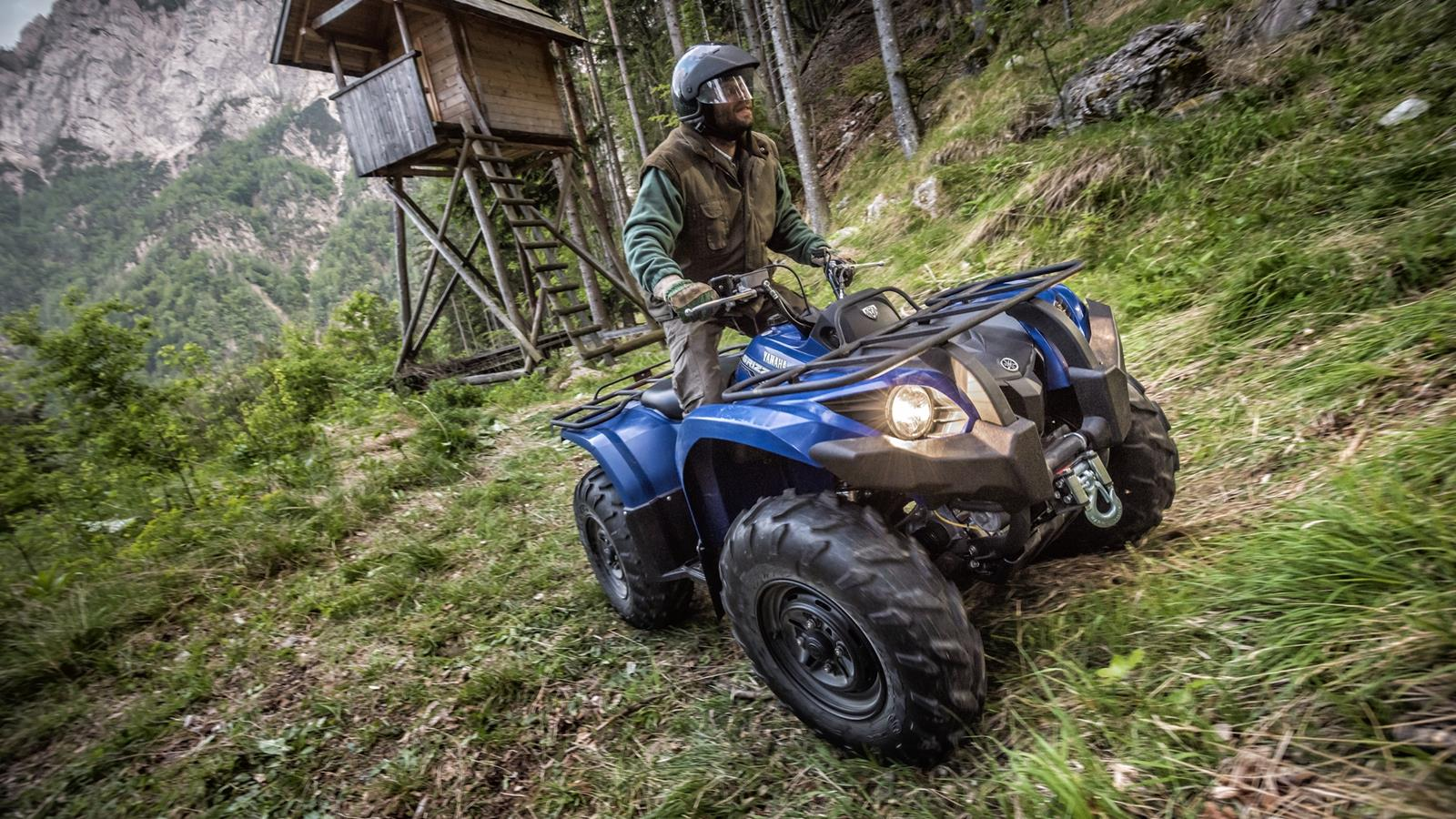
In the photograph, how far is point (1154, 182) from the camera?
5074 millimetres

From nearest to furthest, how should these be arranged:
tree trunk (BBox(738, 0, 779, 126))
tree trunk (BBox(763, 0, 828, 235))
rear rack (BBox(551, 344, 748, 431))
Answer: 1. rear rack (BBox(551, 344, 748, 431))
2. tree trunk (BBox(763, 0, 828, 235))
3. tree trunk (BBox(738, 0, 779, 126))

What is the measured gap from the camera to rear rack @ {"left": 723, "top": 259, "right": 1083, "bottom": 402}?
1657 mm

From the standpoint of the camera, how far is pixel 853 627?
5.93 ft

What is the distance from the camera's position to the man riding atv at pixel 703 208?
250cm

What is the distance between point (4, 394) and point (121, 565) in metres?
2.10

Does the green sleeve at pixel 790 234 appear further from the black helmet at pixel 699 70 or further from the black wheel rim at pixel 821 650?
the black wheel rim at pixel 821 650

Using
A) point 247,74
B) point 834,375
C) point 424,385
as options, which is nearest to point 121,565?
point 834,375

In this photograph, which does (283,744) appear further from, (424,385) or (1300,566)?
(424,385)

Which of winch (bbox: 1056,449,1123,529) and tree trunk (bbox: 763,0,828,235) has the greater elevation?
tree trunk (bbox: 763,0,828,235)

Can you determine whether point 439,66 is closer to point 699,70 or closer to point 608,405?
point 608,405

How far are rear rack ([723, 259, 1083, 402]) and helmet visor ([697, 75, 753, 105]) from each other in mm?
1195

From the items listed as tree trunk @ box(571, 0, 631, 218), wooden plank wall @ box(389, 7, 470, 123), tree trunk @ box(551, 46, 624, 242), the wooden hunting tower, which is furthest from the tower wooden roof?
tree trunk @ box(571, 0, 631, 218)

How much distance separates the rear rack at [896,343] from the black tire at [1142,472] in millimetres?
599

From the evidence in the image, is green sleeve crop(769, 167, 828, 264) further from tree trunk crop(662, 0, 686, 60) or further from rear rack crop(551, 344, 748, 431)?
tree trunk crop(662, 0, 686, 60)
